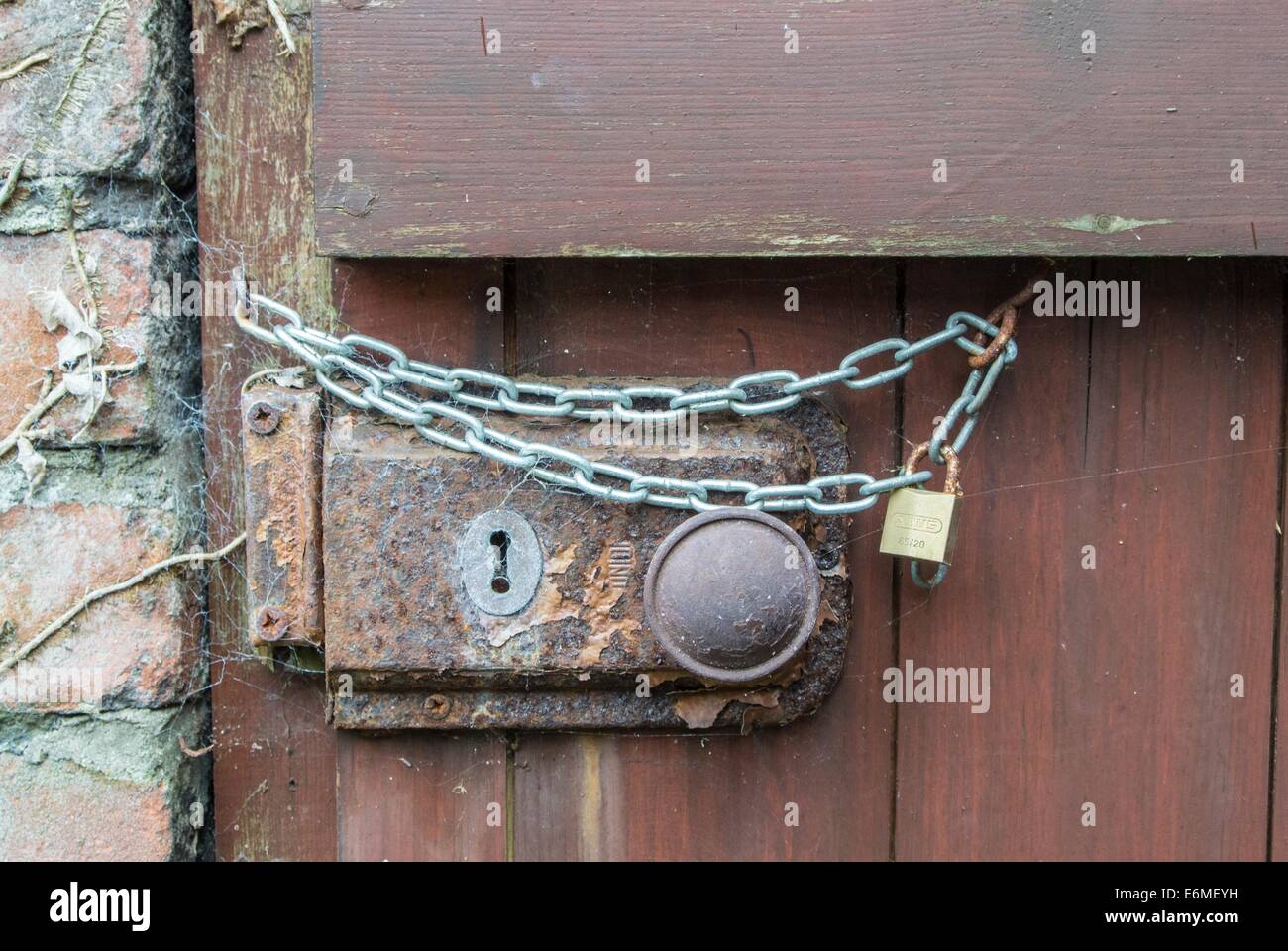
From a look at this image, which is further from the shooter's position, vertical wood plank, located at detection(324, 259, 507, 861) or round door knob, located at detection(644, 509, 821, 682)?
vertical wood plank, located at detection(324, 259, 507, 861)

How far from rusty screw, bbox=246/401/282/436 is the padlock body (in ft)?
1.72

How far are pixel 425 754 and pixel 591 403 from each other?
0.36m

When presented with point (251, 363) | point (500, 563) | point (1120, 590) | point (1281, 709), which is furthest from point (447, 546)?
point (1281, 709)

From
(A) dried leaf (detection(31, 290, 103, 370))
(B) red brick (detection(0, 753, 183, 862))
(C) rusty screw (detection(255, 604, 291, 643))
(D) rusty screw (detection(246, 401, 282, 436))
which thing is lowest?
(B) red brick (detection(0, 753, 183, 862))

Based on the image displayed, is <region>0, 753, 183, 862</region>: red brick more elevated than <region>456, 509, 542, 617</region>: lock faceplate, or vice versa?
<region>456, 509, 542, 617</region>: lock faceplate

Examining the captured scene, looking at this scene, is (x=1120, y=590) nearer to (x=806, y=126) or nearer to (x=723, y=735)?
(x=723, y=735)

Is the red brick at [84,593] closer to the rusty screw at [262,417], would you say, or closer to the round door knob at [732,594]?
the rusty screw at [262,417]

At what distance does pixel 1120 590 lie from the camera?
0.89 metres

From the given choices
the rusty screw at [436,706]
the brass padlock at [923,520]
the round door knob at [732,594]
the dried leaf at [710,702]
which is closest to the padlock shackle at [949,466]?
the brass padlock at [923,520]

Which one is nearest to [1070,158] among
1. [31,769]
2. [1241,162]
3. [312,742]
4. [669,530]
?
[1241,162]

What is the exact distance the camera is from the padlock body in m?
0.78

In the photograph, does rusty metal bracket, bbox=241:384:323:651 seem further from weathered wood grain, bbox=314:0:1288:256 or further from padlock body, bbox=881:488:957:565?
padlock body, bbox=881:488:957:565

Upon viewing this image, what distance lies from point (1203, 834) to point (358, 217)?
0.94 meters

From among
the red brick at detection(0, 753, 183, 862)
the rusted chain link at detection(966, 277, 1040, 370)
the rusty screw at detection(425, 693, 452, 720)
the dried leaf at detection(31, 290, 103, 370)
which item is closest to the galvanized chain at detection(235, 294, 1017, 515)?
the rusted chain link at detection(966, 277, 1040, 370)
